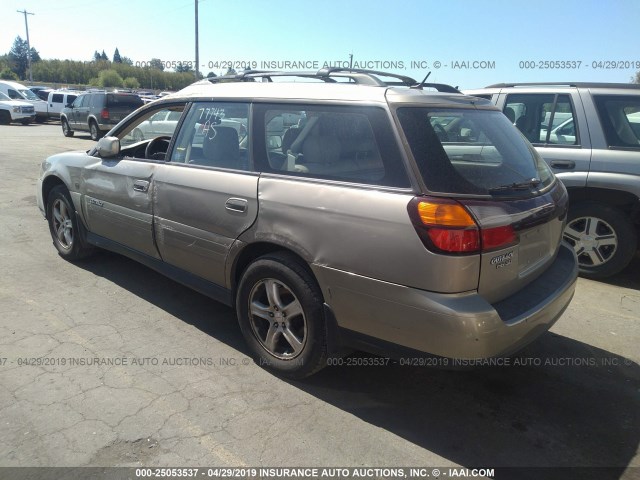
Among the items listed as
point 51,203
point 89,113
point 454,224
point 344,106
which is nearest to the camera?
point 454,224

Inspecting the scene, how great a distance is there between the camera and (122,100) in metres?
18.9

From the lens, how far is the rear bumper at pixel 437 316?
2369 mm

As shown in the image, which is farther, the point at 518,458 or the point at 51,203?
the point at 51,203

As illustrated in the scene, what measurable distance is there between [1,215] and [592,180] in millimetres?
7737

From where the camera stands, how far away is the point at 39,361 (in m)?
3.29

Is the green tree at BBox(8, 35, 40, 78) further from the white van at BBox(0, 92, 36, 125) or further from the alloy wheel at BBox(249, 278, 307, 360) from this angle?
the alloy wheel at BBox(249, 278, 307, 360)

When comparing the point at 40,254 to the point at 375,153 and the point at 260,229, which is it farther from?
the point at 375,153

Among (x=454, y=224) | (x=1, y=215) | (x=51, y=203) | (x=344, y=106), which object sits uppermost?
(x=344, y=106)

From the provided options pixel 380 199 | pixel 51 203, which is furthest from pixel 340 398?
pixel 51 203

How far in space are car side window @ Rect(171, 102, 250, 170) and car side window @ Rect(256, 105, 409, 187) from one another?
0.71 ft

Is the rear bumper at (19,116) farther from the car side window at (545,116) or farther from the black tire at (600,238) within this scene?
the black tire at (600,238)

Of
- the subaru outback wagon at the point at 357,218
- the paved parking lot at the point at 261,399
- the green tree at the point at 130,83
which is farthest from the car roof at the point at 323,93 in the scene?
the green tree at the point at 130,83

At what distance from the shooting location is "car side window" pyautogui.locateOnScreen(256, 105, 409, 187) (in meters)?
2.62

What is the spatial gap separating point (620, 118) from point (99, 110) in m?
18.2
